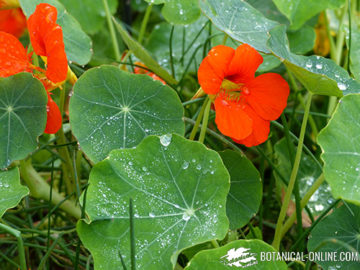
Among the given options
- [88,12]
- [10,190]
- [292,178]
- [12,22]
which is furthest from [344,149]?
[12,22]

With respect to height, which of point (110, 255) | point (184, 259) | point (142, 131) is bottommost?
point (184, 259)

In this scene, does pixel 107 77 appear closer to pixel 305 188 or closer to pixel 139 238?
pixel 139 238

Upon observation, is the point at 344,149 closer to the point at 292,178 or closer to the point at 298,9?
the point at 292,178

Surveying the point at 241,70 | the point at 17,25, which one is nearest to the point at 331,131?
the point at 241,70

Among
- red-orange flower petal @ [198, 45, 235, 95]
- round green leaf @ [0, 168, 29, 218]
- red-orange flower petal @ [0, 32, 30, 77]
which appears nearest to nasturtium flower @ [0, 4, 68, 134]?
red-orange flower petal @ [0, 32, 30, 77]

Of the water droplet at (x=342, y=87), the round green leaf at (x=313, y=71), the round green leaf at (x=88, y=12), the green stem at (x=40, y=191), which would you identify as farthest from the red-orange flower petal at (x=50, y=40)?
the round green leaf at (x=88, y=12)

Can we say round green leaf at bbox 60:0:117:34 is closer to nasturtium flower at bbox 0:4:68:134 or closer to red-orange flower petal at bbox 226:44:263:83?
nasturtium flower at bbox 0:4:68:134
